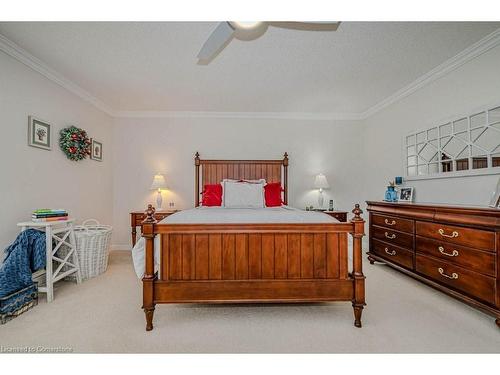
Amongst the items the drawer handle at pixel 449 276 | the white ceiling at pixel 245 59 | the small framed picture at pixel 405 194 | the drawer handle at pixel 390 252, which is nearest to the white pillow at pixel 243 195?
the white ceiling at pixel 245 59

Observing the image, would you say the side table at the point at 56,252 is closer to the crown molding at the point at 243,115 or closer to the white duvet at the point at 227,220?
the white duvet at the point at 227,220

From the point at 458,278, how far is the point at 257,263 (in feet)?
5.86

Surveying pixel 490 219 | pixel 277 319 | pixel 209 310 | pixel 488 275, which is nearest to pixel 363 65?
pixel 490 219

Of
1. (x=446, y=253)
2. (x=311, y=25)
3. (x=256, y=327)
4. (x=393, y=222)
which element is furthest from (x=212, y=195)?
(x=446, y=253)

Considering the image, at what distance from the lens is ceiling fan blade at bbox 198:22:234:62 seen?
70.4 inches

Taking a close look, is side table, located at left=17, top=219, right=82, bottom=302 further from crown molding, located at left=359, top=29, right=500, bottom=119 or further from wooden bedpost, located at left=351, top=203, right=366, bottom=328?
crown molding, located at left=359, top=29, right=500, bottom=119

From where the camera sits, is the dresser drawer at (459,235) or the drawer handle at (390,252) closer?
the dresser drawer at (459,235)

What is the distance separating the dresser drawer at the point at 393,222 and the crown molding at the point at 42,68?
4477mm

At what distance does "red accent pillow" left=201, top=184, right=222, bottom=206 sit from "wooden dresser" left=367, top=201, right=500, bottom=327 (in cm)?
238

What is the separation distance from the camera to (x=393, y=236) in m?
3.02

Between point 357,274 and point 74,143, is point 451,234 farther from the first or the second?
point 74,143

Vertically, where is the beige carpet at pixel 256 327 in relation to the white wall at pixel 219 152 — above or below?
below

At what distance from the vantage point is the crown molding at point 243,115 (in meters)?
4.48

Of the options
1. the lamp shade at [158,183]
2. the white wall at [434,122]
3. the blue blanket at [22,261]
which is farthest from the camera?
the lamp shade at [158,183]
